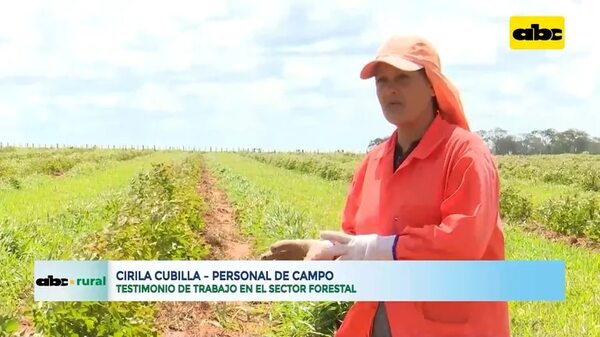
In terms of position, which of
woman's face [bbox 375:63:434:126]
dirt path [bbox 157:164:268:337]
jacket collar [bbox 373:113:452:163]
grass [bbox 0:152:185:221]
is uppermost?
woman's face [bbox 375:63:434:126]

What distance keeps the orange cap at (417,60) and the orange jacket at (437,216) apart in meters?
0.11

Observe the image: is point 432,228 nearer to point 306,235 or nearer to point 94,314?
point 94,314

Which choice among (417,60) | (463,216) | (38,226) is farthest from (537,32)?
(38,226)

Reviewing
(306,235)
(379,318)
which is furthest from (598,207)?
(379,318)

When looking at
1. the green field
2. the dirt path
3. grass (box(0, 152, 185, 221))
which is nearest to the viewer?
the green field

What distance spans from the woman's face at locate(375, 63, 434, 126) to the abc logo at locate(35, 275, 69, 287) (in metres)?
2.29

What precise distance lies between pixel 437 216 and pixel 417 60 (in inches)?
19.3

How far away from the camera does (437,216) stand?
98.7 inches

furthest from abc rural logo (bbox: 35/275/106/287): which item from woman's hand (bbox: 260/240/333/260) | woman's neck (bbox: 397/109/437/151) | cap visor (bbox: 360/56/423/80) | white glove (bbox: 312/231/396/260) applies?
cap visor (bbox: 360/56/423/80)

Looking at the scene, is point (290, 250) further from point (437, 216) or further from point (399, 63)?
point (399, 63)

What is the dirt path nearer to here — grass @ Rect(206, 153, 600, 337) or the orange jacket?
grass @ Rect(206, 153, 600, 337)

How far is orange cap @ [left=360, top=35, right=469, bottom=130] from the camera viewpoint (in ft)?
8.02

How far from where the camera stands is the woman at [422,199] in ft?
7.88

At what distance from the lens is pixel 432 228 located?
7.97 ft
